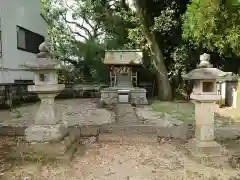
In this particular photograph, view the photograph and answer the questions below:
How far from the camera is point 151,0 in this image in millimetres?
17594

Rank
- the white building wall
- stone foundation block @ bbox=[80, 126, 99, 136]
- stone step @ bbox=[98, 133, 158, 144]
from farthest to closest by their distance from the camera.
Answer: the white building wall, stone foundation block @ bbox=[80, 126, 99, 136], stone step @ bbox=[98, 133, 158, 144]

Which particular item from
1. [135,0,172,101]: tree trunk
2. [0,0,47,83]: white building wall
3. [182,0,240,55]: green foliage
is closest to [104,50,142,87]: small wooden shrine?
[135,0,172,101]: tree trunk

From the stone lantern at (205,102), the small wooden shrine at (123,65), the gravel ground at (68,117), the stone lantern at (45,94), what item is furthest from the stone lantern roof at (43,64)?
the small wooden shrine at (123,65)

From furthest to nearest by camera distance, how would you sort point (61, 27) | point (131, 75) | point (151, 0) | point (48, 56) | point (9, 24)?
point (61, 27)
point (151, 0)
point (131, 75)
point (9, 24)
point (48, 56)

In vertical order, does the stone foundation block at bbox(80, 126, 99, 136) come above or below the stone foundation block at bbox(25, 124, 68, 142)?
below

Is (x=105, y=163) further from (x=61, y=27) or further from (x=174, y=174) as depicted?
(x=61, y=27)

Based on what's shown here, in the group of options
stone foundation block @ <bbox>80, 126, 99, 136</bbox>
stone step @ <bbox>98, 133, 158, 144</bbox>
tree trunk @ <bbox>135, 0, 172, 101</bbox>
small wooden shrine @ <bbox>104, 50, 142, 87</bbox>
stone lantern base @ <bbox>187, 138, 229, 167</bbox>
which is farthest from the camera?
tree trunk @ <bbox>135, 0, 172, 101</bbox>

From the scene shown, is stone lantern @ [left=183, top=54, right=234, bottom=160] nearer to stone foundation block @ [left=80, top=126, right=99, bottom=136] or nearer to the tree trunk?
stone foundation block @ [left=80, top=126, right=99, bottom=136]

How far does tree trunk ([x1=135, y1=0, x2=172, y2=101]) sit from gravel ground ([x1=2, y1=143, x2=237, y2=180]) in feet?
35.0

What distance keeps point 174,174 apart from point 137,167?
68cm

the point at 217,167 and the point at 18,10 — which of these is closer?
the point at 217,167

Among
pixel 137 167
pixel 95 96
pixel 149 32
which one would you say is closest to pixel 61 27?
pixel 95 96

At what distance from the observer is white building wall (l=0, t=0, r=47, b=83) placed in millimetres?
13453

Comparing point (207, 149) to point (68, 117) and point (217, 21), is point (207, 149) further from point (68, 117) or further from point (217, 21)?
point (217, 21)
